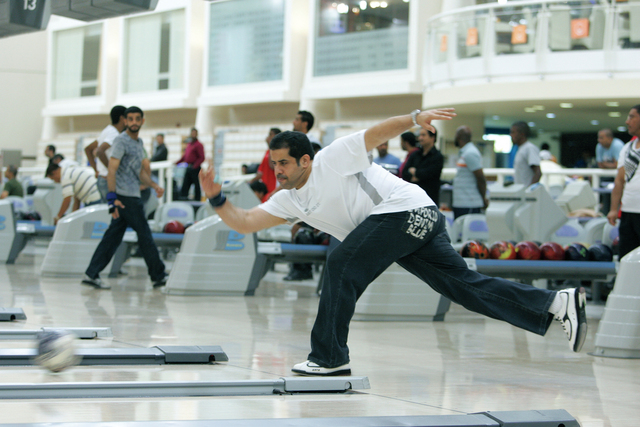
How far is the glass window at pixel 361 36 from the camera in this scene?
2014 centimetres

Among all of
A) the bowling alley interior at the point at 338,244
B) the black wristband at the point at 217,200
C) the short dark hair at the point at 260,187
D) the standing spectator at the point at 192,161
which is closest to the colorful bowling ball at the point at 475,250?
the bowling alley interior at the point at 338,244

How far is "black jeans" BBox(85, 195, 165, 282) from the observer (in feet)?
24.6

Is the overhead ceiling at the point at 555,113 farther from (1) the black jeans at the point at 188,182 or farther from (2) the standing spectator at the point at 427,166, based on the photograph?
(2) the standing spectator at the point at 427,166

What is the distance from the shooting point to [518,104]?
693 inches

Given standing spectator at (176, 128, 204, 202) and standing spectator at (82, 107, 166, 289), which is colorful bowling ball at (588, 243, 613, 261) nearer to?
standing spectator at (82, 107, 166, 289)

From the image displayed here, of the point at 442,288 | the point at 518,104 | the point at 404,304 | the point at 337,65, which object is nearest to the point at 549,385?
the point at 442,288

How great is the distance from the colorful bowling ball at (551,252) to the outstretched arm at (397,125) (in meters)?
3.77

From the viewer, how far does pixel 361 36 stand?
20734 millimetres

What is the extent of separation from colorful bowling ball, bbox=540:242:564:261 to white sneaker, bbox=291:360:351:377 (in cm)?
378

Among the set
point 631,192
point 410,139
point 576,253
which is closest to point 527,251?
point 576,253

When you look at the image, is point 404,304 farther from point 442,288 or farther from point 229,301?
point 442,288

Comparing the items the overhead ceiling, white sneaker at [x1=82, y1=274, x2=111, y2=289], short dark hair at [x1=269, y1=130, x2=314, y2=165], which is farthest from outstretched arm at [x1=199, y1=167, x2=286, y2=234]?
the overhead ceiling

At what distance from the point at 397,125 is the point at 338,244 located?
250 cm

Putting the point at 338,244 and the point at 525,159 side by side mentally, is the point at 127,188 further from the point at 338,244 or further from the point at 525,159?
the point at 525,159
